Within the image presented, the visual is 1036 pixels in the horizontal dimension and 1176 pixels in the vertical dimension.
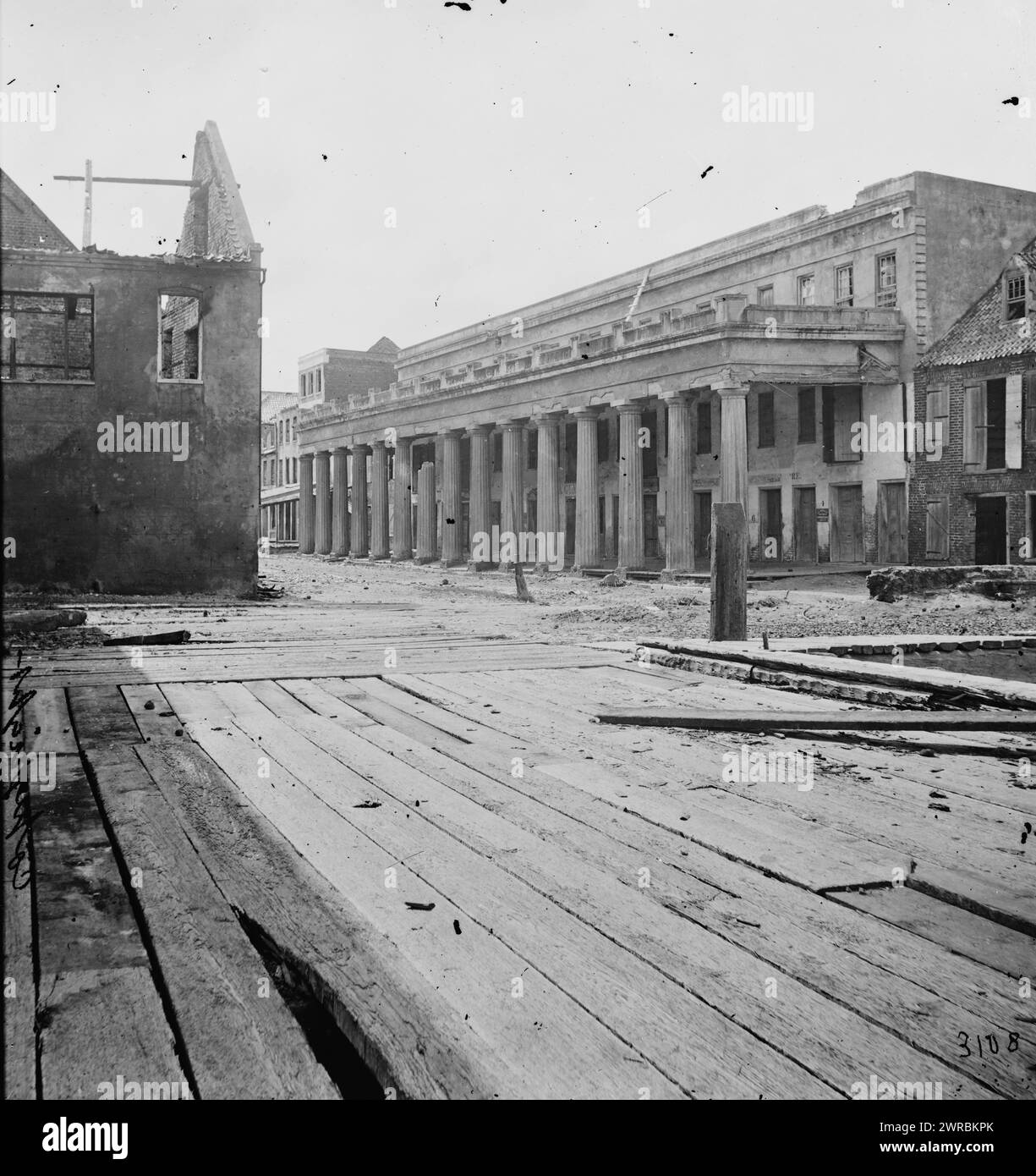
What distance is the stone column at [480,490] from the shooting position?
149 ft

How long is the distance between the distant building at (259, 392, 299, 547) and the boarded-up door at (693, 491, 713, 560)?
3905cm

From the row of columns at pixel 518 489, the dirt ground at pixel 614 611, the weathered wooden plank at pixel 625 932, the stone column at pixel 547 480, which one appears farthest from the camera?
the stone column at pixel 547 480

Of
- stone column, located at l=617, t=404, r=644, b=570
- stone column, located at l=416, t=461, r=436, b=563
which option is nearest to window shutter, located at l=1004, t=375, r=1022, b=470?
stone column, located at l=617, t=404, r=644, b=570

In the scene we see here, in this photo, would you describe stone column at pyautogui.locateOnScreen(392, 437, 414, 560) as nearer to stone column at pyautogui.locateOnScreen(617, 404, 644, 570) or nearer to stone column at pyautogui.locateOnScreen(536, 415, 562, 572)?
stone column at pyautogui.locateOnScreen(536, 415, 562, 572)

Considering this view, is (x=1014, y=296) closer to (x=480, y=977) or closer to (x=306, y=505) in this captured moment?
(x=480, y=977)

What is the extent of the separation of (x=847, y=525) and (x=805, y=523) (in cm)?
188

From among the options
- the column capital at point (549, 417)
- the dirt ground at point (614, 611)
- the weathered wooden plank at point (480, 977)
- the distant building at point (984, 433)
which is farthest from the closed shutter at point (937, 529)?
the weathered wooden plank at point (480, 977)

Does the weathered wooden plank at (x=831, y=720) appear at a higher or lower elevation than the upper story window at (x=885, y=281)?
lower

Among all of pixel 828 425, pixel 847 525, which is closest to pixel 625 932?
pixel 847 525

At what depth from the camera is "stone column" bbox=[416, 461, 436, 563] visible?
52531 millimetres

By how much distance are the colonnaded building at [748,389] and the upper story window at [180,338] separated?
15.5 metres

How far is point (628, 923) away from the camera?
3.27 meters

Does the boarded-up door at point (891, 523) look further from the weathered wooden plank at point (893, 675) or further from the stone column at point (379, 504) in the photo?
the weathered wooden plank at point (893, 675)
